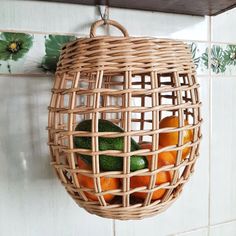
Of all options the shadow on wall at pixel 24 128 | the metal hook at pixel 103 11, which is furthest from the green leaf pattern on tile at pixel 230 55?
the shadow on wall at pixel 24 128

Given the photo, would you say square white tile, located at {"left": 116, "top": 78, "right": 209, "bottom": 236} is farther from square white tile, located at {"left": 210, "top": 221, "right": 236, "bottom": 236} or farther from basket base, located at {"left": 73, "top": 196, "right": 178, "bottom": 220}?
basket base, located at {"left": 73, "top": 196, "right": 178, "bottom": 220}

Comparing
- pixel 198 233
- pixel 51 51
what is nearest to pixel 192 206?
pixel 198 233

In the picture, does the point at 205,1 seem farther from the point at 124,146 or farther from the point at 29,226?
the point at 29,226

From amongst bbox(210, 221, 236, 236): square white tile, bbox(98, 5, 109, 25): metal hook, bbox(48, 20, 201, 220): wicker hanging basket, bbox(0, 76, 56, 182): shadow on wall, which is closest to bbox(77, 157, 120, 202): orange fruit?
bbox(48, 20, 201, 220): wicker hanging basket

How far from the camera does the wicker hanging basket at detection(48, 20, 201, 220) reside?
1.14 ft

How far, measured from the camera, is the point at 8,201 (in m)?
0.51

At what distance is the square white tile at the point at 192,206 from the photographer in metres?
0.62

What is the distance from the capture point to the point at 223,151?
26.3 inches

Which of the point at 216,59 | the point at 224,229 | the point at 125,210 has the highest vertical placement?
the point at 216,59

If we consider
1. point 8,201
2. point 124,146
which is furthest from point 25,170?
point 124,146

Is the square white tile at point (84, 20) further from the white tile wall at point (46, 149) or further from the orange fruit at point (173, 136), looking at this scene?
the orange fruit at point (173, 136)

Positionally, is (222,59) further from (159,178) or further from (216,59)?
(159,178)

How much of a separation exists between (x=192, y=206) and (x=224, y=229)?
0.11 metres

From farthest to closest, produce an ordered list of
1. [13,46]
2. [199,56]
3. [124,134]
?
[199,56] < [13,46] < [124,134]
